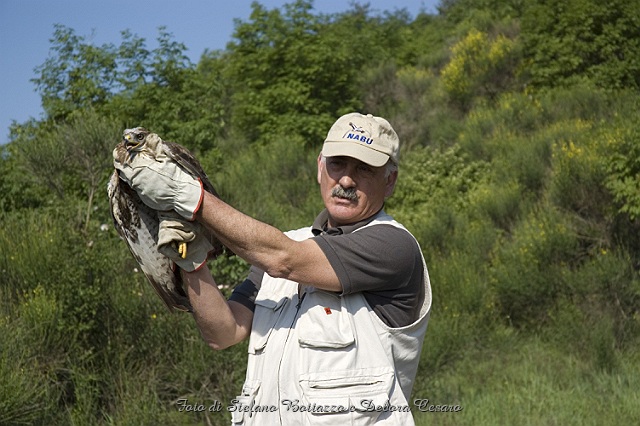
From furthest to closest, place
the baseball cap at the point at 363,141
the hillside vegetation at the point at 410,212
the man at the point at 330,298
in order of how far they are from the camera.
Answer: the hillside vegetation at the point at 410,212 < the baseball cap at the point at 363,141 < the man at the point at 330,298

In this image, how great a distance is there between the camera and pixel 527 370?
8641mm

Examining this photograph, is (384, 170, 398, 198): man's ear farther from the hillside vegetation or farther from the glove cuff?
the hillside vegetation

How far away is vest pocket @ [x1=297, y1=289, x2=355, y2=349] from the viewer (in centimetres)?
268

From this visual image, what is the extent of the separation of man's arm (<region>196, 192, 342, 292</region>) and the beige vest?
5.1 inches

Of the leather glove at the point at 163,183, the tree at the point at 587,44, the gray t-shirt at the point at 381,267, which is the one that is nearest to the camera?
the leather glove at the point at 163,183

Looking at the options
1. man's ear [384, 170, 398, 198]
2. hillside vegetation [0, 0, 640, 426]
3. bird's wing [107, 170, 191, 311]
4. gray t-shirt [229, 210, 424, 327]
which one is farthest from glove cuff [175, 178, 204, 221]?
hillside vegetation [0, 0, 640, 426]

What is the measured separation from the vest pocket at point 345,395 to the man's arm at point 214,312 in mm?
348

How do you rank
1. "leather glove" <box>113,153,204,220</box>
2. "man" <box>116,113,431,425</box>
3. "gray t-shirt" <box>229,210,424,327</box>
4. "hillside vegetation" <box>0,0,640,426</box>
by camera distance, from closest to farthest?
"leather glove" <box>113,153,204,220</box> → "man" <box>116,113,431,425</box> → "gray t-shirt" <box>229,210,424,327</box> → "hillside vegetation" <box>0,0,640,426</box>

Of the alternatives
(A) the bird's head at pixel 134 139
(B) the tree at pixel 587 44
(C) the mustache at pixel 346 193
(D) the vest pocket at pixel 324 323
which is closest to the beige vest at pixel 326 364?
(D) the vest pocket at pixel 324 323

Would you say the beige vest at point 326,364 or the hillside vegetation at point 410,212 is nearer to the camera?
the beige vest at point 326,364

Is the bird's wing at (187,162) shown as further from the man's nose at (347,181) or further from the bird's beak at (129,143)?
the man's nose at (347,181)

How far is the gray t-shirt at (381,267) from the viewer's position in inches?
107

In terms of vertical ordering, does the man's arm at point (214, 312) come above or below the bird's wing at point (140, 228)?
below

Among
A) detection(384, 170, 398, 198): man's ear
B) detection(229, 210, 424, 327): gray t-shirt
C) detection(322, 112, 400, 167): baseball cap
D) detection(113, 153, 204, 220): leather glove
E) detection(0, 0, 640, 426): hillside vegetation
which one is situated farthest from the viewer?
detection(0, 0, 640, 426): hillside vegetation
